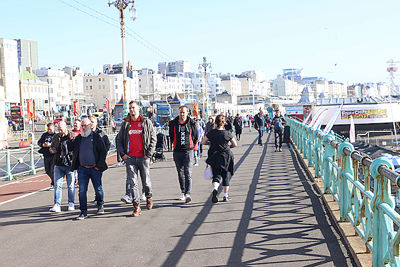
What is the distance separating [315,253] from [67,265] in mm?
2770

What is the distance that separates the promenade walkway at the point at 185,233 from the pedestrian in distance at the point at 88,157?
1.88 ft

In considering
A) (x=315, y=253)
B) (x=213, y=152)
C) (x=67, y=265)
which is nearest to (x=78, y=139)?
(x=213, y=152)

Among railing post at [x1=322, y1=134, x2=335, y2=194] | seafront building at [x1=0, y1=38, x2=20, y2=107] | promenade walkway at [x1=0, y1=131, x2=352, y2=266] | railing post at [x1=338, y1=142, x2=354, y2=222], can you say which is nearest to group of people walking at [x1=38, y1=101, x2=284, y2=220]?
promenade walkway at [x1=0, y1=131, x2=352, y2=266]

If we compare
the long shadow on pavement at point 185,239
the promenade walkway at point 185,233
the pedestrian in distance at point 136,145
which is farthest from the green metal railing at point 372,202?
the pedestrian in distance at point 136,145

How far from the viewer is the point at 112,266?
5.32 metres

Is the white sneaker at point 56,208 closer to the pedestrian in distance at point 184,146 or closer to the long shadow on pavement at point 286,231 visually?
the pedestrian in distance at point 184,146

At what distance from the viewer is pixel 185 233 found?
260 inches

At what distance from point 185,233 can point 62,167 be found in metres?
3.33

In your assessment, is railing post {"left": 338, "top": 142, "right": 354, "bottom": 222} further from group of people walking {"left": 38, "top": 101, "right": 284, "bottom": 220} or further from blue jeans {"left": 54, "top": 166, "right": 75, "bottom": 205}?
blue jeans {"left": 54, "top": 166, "right": 75, "bottom": 205}

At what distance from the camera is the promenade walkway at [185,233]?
5.48 m

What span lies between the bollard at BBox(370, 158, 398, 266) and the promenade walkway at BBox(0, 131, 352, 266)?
0.66m

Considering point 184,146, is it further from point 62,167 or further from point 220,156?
point 62,167

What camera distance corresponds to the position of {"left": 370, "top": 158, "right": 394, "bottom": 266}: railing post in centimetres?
427

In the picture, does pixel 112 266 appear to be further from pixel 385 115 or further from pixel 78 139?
pixel 385 115
